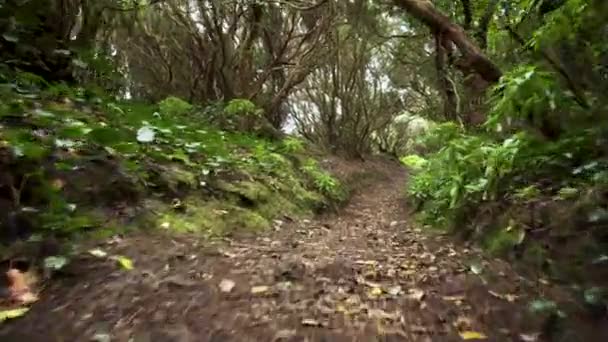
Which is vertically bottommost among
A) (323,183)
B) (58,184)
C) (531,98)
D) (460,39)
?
(58,184)

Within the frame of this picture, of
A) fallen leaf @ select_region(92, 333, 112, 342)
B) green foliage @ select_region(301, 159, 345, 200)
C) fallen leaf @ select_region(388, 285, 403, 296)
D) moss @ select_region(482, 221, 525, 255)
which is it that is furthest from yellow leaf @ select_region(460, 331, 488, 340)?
green foliage @ select_region(301, 159, 345, 200)

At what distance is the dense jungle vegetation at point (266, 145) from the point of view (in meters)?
2.70

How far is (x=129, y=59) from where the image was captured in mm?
12062

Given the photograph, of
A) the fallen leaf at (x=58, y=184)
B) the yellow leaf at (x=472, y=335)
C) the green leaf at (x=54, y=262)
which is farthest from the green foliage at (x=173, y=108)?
the yellow leaf at (x=472, y=335)

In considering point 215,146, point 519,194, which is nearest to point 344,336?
point 519,194

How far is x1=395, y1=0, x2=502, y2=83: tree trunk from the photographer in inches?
197

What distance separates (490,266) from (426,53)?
10.2m

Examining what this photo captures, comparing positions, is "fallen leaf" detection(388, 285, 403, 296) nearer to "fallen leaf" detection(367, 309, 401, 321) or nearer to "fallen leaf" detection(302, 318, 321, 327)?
"fallen leaf" detection(367, 309, 401, 321)

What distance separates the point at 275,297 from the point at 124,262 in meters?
0.90

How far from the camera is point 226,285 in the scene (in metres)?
2.66

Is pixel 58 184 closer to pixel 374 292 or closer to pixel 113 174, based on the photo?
pixel 113 174

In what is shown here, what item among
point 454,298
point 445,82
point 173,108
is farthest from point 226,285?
point 445,82

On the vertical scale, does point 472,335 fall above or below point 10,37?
below

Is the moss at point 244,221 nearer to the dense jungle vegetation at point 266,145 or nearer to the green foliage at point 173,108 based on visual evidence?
the dense jungle vegetation at point 266,145
